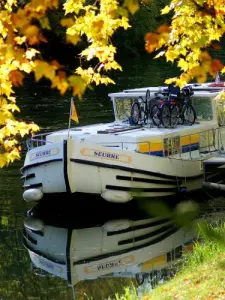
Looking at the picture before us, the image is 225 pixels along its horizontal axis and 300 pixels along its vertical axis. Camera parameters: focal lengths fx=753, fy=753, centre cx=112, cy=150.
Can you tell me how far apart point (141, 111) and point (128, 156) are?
10.5ft

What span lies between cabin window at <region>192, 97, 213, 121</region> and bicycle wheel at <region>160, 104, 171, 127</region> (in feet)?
3.68

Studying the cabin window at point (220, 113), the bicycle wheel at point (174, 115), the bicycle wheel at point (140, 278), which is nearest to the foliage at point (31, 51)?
the bicycle wheel at point (140, 278)

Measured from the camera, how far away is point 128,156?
18.1 metres

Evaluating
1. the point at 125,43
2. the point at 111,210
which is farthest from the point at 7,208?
the point at 125,43

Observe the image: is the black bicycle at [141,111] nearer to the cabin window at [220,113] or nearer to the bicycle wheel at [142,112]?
the bicycle wheel at [142,112]

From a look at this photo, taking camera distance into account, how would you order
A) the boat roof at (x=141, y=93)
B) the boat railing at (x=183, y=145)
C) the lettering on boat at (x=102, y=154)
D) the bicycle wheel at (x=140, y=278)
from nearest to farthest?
1. the bicycle wheel at (x=140, y=278)
2. the lettering on boat at (x=102, y=154)
3. the boat railing at (x=183, y=145)
4. the boat roof at (x=141, y=93)

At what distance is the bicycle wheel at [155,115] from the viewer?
20.5 metres

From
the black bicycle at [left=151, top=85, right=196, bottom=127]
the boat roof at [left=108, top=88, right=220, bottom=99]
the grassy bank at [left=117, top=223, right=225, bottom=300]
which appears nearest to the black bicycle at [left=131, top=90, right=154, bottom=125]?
the black bicycle at [left=151, top=85, right=196, bottom=127]

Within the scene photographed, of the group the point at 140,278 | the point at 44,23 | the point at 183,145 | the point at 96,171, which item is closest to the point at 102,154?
the point at 96,171

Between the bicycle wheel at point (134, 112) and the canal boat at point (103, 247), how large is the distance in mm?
3617

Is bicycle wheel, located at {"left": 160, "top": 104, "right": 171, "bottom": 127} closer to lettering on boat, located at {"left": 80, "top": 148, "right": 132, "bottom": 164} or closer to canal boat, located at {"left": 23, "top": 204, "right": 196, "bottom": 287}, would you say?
lettering on boat, located at {"left": 80, "top": 148, "right": 132, "bottom": 164}

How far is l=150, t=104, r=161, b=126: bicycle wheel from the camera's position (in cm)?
2053

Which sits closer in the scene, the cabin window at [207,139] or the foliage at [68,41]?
the foliage at [68,41]

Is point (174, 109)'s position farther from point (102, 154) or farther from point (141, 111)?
point (102, 154)
